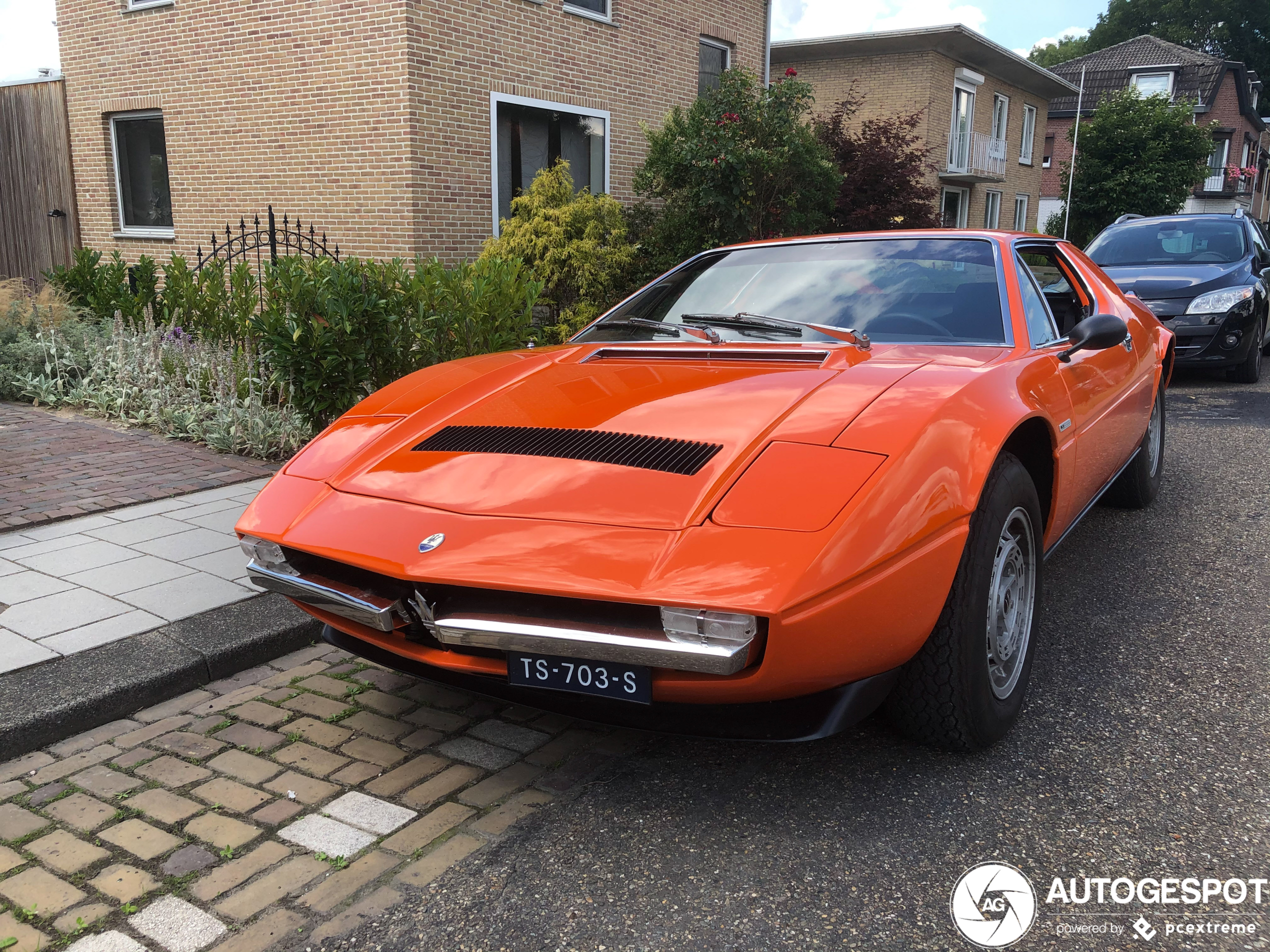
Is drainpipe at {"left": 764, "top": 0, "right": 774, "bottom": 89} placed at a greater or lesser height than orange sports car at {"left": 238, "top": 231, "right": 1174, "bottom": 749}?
greater

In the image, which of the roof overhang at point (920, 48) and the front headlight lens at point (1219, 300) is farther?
the roof overhang at point (920, 48)

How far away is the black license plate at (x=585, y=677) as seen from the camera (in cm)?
215

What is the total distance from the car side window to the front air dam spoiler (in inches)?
61.7

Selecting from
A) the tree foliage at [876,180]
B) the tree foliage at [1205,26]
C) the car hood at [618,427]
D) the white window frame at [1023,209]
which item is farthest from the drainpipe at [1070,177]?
the tree foliage at [1205,26]

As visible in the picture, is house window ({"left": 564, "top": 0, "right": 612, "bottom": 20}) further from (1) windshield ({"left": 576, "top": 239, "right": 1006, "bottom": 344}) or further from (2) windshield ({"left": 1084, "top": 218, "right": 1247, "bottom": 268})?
(1) windshield ({"left": 576, "top": 239, "right": 1006, "bottom": 344})

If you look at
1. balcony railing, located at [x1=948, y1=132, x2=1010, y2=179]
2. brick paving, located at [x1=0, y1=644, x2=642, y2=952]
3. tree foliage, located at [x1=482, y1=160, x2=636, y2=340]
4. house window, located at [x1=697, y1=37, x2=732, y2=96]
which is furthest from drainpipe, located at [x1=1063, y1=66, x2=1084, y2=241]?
brick paving, located at [x1=0, y1=644, x2=642, y2=952]

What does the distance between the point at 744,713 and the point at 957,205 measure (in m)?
28.6

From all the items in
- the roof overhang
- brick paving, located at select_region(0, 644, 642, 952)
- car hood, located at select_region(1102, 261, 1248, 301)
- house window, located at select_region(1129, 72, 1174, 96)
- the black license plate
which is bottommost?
brick paving, located at select_region(0, 644, 642, 952)

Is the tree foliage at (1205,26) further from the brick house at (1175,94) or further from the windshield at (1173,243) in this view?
the windshield at (1173,243)

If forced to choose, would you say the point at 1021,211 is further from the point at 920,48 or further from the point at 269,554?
the point at 269,554

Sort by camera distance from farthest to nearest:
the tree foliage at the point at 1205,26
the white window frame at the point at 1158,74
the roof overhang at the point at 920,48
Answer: the tree foliage at the point at 1205,26, the white window frame at the point at 1158,74, the roof overhang at the point at 920,48

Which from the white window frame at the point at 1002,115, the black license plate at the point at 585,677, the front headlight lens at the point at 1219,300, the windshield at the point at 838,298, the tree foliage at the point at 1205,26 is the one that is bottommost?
the black license plate at the point at 585,677

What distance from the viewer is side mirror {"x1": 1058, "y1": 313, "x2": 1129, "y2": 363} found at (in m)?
3.30

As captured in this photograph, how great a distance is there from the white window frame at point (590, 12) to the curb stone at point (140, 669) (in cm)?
1060
